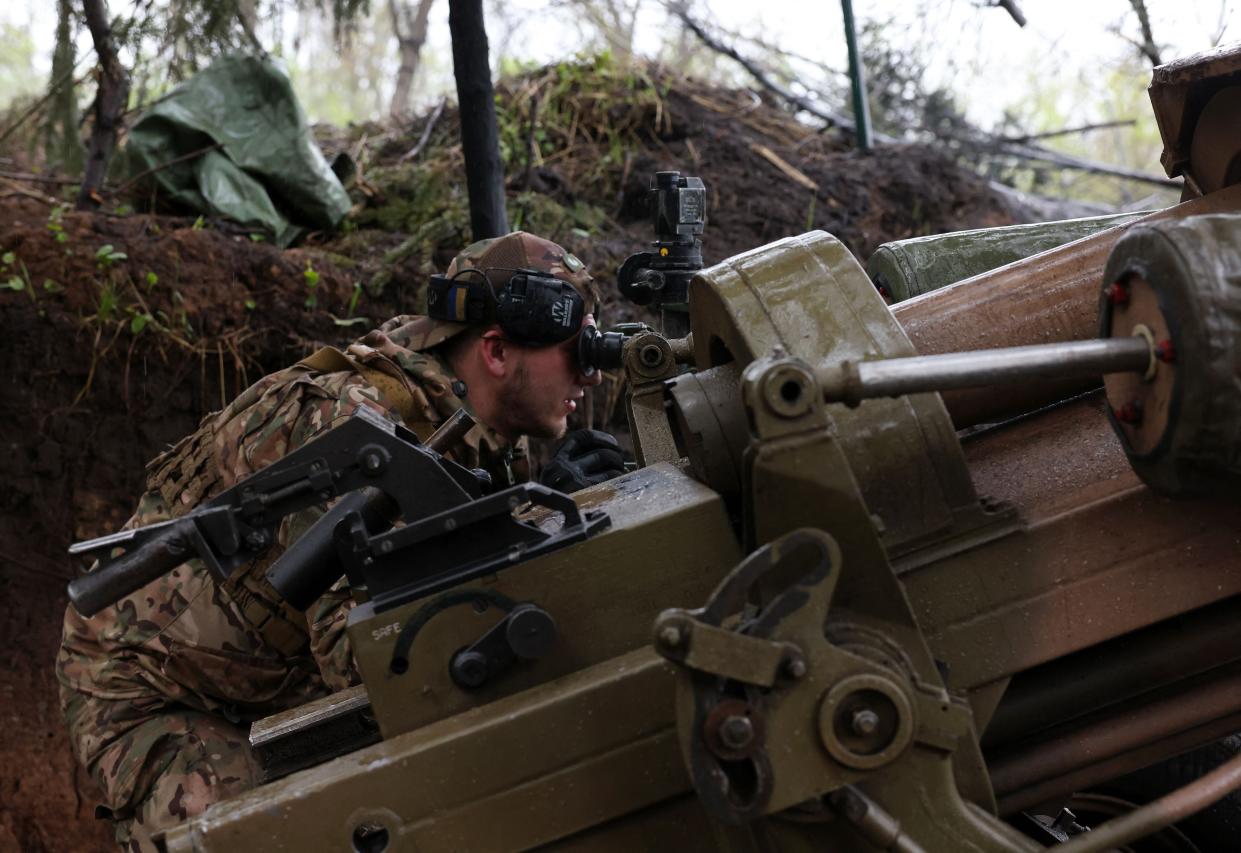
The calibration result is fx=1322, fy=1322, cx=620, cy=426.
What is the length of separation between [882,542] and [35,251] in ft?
13.7

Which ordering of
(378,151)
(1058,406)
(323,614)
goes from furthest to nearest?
(378,151)
(323,614)
(1058,406)

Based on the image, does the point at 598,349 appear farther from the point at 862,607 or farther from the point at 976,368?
the point at 976,368

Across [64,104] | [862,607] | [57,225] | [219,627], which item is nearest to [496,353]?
[219,627]

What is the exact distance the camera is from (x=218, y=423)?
10.9ft

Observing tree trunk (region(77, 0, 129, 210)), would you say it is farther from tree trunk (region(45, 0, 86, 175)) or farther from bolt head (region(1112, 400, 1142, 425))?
bolt head (region(1112, 400, 1142, 425))

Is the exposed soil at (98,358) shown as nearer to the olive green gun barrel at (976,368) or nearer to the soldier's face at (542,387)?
the soldier's face at (542,387)

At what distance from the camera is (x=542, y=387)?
3.58 metres

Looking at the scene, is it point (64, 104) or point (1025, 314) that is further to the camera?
point (64, 104)

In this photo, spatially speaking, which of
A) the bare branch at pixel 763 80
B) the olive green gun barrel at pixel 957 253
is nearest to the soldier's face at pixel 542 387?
the olive green gun barrel at pixel 957 253

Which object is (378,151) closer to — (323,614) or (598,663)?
(323,614)

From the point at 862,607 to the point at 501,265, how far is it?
6.18 feet

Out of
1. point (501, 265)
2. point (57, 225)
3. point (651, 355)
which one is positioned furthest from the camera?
point (57, 225)

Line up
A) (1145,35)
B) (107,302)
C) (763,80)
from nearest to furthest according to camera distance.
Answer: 1. (107,302)
2. (1145,35)
3. (763,80)

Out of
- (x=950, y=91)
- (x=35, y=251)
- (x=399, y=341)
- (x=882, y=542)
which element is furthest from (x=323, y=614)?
→ (x=950, y=91)
